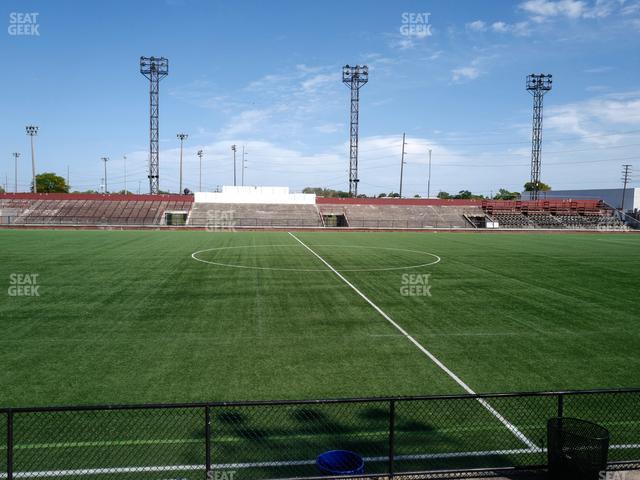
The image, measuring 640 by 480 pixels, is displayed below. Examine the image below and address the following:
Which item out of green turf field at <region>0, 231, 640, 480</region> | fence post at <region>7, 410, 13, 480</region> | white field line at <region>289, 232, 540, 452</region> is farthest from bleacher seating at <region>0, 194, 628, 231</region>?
fence post at <region>7, 410, 13, 480</region>

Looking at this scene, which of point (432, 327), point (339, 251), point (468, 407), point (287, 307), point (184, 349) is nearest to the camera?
point (468, 407)

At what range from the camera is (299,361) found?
10109 mm

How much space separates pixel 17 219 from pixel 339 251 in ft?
160

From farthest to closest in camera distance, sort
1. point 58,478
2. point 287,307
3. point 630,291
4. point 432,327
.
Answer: point 630,291 → point 287,307 → point 432,327 → point 58,478

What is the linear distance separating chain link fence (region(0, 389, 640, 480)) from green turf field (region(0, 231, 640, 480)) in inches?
1.1

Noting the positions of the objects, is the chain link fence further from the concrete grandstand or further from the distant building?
the distant building

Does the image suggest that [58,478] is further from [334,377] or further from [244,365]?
[334,377]

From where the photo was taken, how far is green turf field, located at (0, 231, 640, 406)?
8.91m

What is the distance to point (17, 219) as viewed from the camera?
5962 cm

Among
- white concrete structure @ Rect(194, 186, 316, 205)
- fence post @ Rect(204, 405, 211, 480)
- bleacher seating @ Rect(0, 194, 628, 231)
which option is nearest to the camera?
fence post @ Rect(204, 405, 211, 480)

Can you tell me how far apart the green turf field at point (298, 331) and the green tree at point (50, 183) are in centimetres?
10915

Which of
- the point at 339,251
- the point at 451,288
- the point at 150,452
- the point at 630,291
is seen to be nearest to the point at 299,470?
the point at 150,452

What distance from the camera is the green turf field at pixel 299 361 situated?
6.77 meters

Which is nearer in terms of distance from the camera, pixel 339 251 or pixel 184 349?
pixel 184 349
